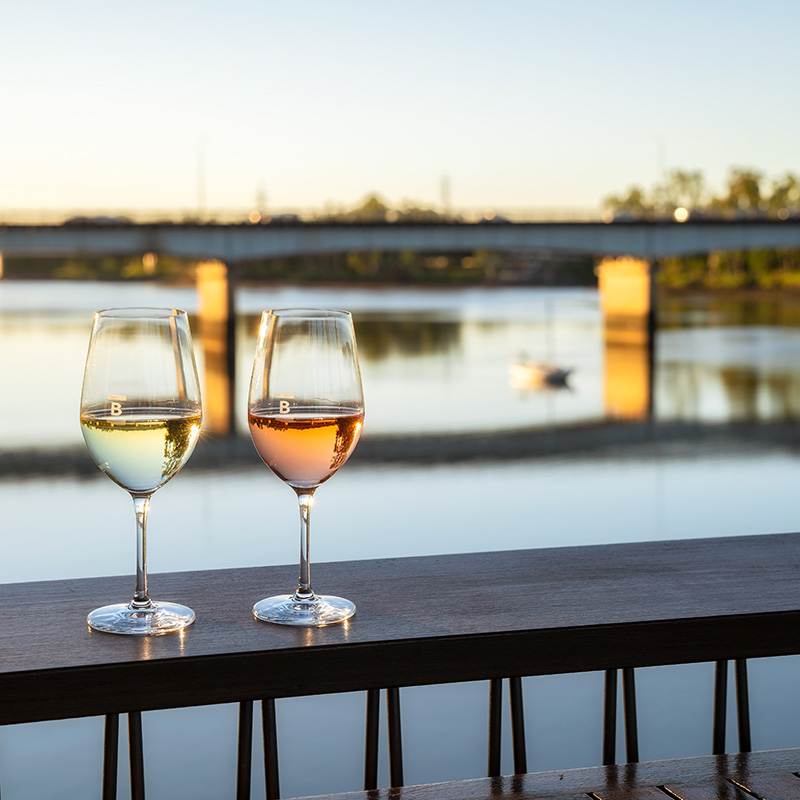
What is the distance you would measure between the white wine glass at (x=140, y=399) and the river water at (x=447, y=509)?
7.20 meters

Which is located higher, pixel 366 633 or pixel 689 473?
pixel 366 633

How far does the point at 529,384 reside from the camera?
138ft

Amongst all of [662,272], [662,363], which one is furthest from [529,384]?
[662,272]

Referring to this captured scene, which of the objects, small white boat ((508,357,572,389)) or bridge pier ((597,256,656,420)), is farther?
bridge pier ((597,256,656,420))

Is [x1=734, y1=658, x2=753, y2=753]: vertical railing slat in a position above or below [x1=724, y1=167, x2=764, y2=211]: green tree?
below

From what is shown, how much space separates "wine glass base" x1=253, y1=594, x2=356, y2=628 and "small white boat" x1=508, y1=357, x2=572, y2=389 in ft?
133

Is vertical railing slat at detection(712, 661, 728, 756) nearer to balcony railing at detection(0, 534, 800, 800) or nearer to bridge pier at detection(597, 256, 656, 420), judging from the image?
balcony railing at detection(0, 534, 800, 800)

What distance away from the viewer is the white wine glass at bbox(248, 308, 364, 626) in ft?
4.12

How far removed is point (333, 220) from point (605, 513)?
32253 millimetres

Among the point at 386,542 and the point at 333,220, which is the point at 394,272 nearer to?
the point at 333,220

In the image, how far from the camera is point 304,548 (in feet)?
4.02

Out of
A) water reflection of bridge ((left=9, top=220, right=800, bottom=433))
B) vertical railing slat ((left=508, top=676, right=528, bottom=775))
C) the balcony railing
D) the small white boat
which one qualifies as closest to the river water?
the small white boat

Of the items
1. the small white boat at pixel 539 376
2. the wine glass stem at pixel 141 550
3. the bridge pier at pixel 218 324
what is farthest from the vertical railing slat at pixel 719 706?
the small white boat at pixel 539 376

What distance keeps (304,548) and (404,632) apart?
0.17m
